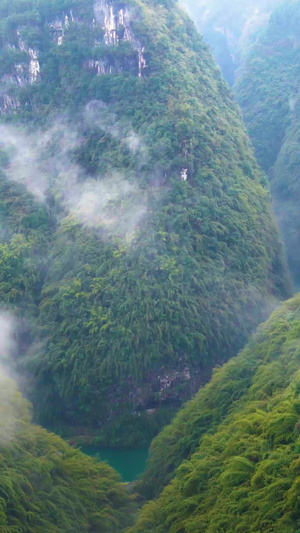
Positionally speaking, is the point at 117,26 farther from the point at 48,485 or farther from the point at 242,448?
the point at 242,448

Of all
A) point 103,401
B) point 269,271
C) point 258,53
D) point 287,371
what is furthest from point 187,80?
point 258,53

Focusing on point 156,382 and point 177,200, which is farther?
point 177,200

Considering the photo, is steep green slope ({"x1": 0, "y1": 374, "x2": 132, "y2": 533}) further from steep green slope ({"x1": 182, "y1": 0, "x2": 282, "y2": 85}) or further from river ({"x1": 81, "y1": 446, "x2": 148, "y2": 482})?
steep green slope ({"x1": 182, "y1": 0, "x2": 282, "y2": 85})

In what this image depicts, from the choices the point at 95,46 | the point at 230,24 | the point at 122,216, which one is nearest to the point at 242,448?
the point at 122,216

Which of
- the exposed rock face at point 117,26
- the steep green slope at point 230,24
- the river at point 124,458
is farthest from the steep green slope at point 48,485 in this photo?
the steep green slope at point 230,24

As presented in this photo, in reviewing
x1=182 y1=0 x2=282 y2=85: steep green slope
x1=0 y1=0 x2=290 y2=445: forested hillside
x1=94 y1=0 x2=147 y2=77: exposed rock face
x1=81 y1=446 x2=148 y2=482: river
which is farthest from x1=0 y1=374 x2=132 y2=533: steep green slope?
x1=182 y1=0 x2=282 y2=85: steep green slope

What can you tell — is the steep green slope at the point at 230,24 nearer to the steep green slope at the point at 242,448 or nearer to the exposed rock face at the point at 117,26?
the exposed rock face at the point at 117,26

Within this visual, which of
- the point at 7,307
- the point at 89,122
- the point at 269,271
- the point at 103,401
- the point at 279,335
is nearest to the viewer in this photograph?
the point at 279,335

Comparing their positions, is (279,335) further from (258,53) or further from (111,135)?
(258,53)
